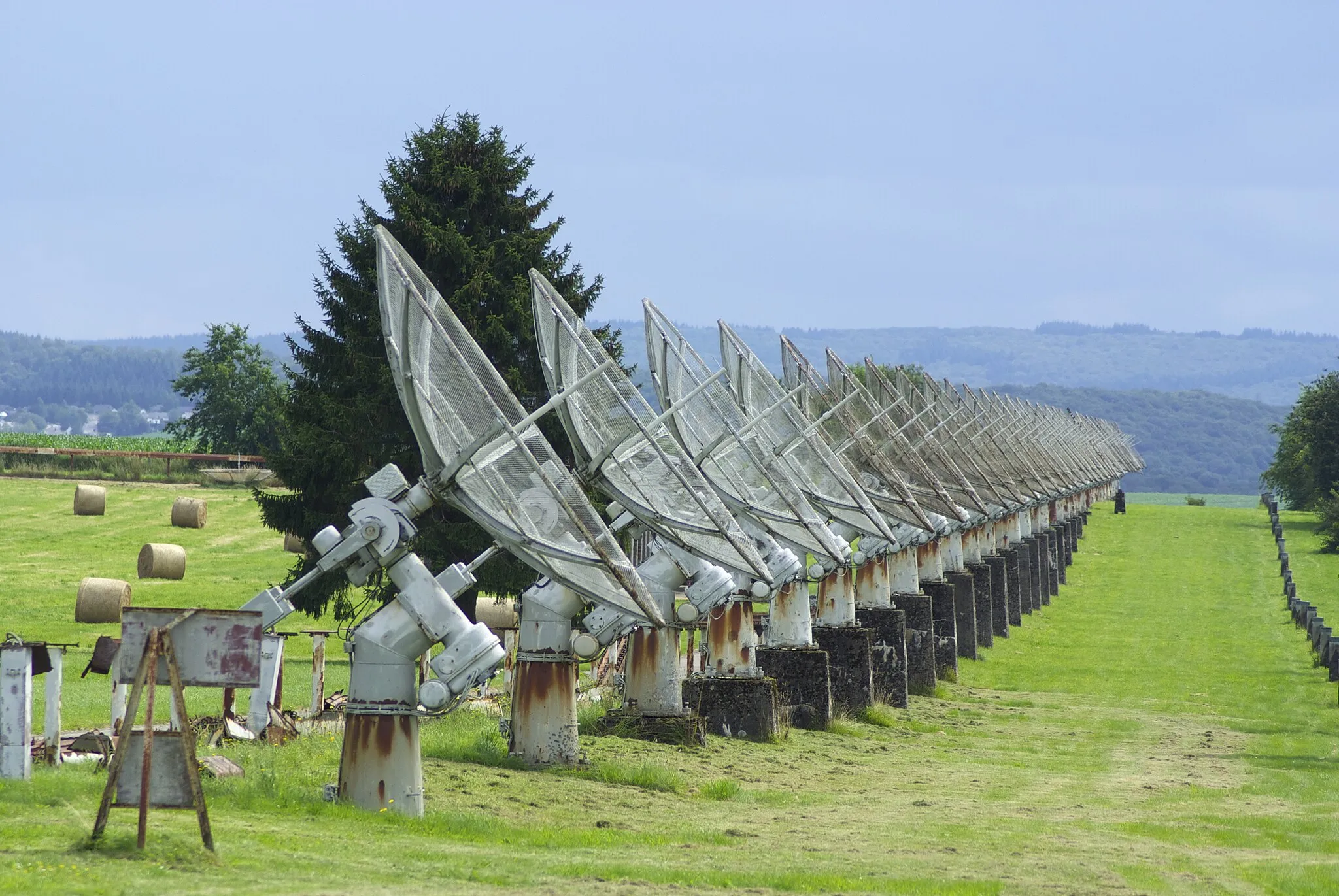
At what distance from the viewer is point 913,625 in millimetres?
44312

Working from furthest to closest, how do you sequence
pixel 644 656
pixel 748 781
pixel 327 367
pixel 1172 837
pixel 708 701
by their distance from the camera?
pixel 327 367 < pixel 708 701 < pixel 644 656 < pixel 748 781 < pixel 1172 837

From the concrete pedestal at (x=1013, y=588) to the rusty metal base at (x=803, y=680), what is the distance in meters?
31.9

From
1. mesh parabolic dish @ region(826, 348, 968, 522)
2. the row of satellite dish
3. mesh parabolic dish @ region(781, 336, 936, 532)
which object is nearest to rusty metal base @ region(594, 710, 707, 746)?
the row of satellite dish

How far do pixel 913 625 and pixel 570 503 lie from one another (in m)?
25.7

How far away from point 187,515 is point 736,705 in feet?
139

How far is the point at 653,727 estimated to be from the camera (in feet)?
88.1

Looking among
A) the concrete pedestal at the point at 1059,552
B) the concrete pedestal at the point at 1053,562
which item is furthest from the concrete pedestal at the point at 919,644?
the concrete pedestal at the point at 1059,552

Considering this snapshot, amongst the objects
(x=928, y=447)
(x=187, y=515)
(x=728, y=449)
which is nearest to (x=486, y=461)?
(x=728, y=449)

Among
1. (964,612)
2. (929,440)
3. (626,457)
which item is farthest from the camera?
(929,440)

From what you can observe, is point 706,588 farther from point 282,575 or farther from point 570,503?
point 282,575

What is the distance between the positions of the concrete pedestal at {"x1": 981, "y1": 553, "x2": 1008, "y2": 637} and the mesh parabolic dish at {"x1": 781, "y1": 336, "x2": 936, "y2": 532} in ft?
52.5

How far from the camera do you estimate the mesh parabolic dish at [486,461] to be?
61.9ft

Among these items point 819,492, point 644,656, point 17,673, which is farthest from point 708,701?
point 17,673

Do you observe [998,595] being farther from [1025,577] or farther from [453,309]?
[453,309]
